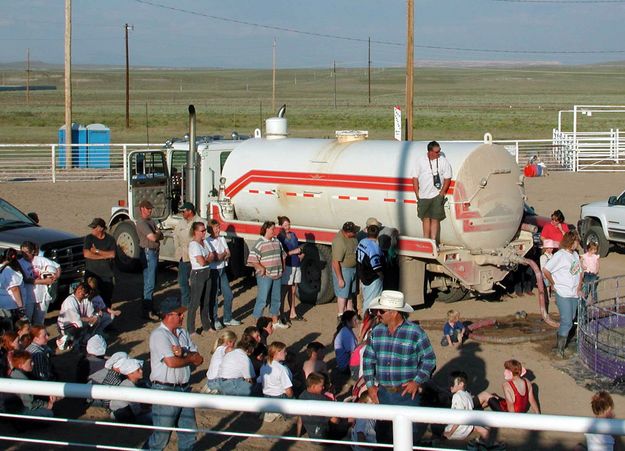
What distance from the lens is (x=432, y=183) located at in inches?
538

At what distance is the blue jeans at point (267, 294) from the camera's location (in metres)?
13.6

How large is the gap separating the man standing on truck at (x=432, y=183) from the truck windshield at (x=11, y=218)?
6.19 m

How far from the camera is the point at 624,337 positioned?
39.3 ft

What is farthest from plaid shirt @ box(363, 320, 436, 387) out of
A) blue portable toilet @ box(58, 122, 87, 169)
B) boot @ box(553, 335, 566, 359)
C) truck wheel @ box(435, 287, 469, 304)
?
blue portable toilet @ box(58, 122, 87, 169)

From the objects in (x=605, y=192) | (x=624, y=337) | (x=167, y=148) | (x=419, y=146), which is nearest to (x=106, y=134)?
(x=605, y=192)

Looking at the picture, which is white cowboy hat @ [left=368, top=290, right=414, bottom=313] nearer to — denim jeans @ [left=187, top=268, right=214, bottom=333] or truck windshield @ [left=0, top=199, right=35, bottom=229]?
denim jeans @ [left=187, top=268, right=214, bottom=333]

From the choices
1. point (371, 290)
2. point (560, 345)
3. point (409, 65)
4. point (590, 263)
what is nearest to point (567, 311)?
point (560, 345)

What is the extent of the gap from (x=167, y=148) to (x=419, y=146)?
4.91 metres

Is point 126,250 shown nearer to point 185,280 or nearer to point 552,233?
point 185,280

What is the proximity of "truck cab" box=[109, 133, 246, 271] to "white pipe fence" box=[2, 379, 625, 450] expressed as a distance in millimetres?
12242

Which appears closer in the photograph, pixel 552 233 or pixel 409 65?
pixel 552 233

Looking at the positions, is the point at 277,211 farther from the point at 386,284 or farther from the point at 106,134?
the point at 106,134

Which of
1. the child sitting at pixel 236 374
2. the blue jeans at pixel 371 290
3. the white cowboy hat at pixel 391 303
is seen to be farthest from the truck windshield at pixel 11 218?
the white cowboy hat at pixel 391 303

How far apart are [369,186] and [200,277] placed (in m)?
2.99
